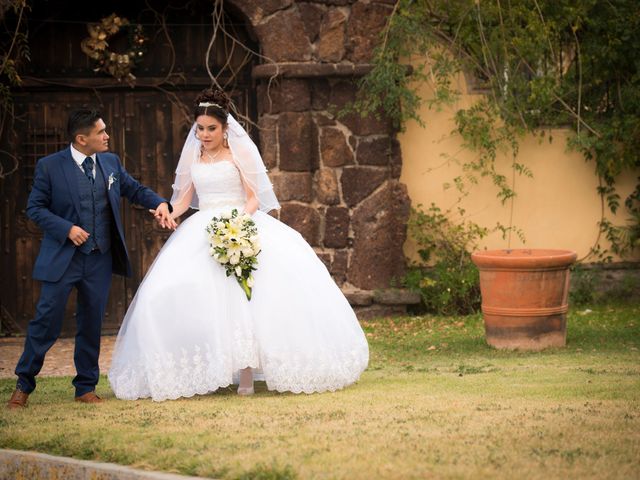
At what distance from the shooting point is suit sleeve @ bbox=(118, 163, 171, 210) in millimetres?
7691

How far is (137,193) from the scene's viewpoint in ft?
25.6

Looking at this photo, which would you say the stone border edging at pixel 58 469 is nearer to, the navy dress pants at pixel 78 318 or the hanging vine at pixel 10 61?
the navy dress pants at pixel 78 318

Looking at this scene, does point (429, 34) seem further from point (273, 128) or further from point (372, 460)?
point (372, 460)

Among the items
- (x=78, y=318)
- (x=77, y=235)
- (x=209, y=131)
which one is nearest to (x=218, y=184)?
(x=209, y=131)

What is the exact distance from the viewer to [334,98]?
39.2ft

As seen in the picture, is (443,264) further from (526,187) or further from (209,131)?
(209,131)

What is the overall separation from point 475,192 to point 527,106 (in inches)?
43.3

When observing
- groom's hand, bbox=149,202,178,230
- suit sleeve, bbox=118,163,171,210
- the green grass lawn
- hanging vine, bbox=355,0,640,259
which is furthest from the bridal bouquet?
hanging vine, bbox=355,0,640,259

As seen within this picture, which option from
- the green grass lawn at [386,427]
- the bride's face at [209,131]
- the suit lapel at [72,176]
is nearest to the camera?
the green grass lawn at [386,427]

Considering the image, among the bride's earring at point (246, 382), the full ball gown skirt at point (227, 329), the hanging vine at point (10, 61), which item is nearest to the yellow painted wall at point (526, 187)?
the hanging vine at point (10, 61)

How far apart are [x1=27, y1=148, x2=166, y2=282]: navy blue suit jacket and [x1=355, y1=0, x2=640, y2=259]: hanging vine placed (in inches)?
192

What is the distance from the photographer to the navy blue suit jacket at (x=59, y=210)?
7125mm

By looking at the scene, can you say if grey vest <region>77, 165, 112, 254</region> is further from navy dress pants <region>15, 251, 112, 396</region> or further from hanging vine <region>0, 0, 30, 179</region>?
hanging vine <region>0, 0, 30, 179</region>

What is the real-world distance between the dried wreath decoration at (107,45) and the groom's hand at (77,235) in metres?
5.22
